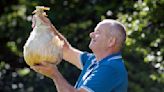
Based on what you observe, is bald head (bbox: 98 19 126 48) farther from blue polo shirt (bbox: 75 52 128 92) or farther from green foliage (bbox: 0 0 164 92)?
green foliage (bbox: 0 0 164 92)

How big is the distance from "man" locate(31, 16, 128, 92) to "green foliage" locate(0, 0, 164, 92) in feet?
11.6

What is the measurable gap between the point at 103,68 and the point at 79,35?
568 cm

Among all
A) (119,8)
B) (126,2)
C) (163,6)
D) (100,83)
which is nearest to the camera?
(100,83)

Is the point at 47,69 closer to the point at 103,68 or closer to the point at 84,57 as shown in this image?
the point at 103,68

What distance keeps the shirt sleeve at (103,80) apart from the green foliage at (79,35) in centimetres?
376

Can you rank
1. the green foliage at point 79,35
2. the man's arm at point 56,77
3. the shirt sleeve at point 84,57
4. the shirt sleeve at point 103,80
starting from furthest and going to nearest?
1. the green foliage at point 79,35
2. the shirt sleeve at point 84,57
3. the shirt sleeve at point 103,80
4. the man's arm at point 56,77

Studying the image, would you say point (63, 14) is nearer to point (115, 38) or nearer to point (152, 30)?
point (152, 30)

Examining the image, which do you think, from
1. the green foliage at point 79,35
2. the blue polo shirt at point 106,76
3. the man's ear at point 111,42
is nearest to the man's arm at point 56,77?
the blue polo shirt at point 106,76

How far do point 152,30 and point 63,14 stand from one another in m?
2.12

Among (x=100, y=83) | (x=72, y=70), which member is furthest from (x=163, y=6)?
(x=100, y=83)

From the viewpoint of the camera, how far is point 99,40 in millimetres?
5398

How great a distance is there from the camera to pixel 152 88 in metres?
9.99

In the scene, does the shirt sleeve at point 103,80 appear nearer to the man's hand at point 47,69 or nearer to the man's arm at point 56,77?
the man's arm at point 56,77

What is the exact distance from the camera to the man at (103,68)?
509cm
